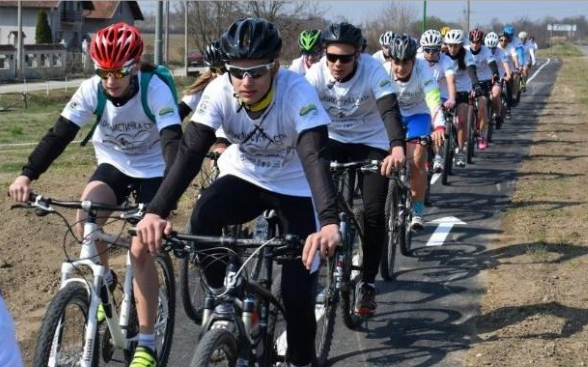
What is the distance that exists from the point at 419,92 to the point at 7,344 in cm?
706

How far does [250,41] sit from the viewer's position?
4.31 m

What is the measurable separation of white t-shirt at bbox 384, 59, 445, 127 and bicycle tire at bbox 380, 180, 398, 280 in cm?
103

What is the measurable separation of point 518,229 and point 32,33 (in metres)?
69.6

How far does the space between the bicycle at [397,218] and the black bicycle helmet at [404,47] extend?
76cm

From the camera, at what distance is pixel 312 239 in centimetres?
393

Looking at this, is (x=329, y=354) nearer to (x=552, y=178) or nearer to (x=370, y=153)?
(x=370, y=153)

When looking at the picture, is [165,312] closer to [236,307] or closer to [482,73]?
[236,307]

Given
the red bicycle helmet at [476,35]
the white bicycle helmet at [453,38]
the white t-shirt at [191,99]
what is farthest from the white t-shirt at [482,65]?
the white t-shirt at [191,99]

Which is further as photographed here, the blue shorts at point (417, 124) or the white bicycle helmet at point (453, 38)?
the white bicycle helmet at point (453, 38)

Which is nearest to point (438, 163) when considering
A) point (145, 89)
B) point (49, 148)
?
point (145, 89)

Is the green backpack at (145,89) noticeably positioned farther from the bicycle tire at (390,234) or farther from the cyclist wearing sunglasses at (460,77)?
the cyclist wearing sunglasses at (460,77)

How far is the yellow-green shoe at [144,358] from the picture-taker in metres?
5.06

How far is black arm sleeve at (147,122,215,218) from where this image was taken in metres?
→ 4.23

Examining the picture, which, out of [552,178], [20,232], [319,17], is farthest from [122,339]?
[319,17]
